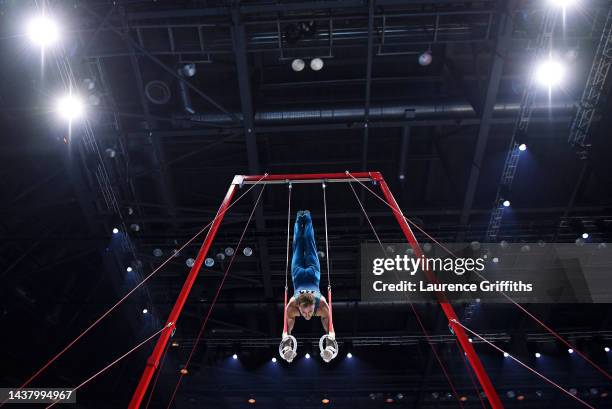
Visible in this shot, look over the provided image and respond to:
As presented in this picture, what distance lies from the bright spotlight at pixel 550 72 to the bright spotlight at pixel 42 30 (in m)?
9.10

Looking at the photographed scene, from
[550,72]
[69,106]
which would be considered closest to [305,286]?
[69,106]

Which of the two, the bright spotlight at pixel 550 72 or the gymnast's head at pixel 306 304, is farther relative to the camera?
the bright spotlight at pixel 550 72

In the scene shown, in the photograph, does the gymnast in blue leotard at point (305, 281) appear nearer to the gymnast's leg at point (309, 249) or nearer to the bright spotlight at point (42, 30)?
the gymnast's leg at point (309, 249)

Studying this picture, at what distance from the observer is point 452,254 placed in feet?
34.4

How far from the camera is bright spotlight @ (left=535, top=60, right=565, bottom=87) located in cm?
793

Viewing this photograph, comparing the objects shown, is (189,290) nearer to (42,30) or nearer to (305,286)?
(305,286)

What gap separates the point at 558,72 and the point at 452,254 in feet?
15.4

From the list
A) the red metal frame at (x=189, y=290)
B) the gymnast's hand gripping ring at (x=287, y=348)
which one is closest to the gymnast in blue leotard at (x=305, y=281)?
the gymnast's hand gripping ring at (x=287, y=348)

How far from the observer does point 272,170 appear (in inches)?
437

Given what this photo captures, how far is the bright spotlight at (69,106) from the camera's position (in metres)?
8.19

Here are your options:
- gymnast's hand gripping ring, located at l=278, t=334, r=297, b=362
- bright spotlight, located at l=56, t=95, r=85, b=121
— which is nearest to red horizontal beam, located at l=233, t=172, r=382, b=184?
gymnast's hand gripping ring, located at l=278, t=334, r=297, b=362

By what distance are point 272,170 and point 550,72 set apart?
6.59 metres

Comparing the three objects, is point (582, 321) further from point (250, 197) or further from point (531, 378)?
point (250, 197)

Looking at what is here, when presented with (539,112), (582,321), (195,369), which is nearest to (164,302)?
(195,369)
